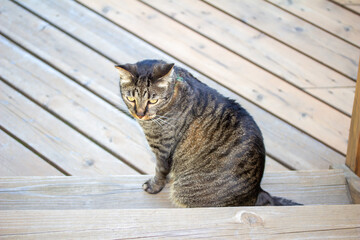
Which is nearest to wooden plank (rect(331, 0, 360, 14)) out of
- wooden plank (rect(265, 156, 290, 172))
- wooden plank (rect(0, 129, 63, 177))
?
wooden plank (rect(265, 156, 290, 172))

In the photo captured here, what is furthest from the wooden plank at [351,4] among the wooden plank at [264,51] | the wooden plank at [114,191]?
the wooden plank at [114,191]

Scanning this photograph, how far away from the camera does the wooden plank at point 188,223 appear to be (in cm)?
91

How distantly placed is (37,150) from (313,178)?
1.51 metres

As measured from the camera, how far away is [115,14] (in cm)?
280

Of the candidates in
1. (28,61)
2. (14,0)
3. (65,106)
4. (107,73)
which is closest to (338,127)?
(107,73)

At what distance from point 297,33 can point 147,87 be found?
1.59 metres

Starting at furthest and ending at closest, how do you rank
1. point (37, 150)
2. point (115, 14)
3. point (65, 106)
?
point (115, 14) → point (65, 106) → point (37, 150)

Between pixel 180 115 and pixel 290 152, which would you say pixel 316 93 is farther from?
pixel 180 115

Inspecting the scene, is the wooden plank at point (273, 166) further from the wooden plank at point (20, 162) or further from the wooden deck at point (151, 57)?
the wooden plank at point (20, 162)

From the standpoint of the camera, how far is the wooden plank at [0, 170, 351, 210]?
151cm

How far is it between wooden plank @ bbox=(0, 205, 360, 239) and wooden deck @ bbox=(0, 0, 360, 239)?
0.61 metres

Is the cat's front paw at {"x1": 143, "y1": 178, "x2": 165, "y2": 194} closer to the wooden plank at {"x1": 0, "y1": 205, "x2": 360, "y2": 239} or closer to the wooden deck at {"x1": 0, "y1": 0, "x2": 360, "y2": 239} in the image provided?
the wooden deck at {"x1": 0, "y1": 0, "x2": 360, "y2": 239}

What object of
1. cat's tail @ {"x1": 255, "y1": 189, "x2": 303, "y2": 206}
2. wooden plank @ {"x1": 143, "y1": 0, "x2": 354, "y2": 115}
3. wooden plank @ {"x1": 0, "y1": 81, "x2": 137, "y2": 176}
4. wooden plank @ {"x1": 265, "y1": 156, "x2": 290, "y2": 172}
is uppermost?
wooden plank @ {"x1": 143, "y1": 0, "x2": 354, "y2": 115}

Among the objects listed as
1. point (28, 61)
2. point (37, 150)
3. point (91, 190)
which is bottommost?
point (37, 150)
